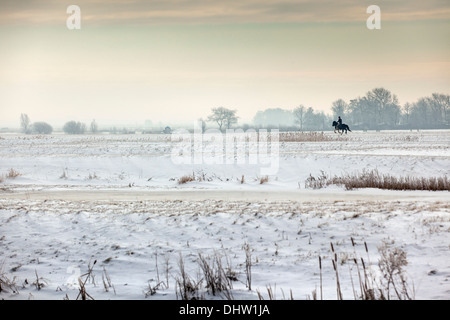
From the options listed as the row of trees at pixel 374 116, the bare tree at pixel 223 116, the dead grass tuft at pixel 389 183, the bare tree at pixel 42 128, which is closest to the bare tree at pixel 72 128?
the row of trees at pixel 374 116

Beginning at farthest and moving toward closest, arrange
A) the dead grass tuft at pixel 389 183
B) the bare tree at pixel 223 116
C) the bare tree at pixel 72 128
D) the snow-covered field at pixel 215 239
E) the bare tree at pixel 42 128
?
1. the bare tree at pixel 223 116
2. the bare tree at pixel 42 128
3. the bare tree at pixel 72 128
4. the dead grass tuft at pixel 389 183
5. the snow-covered field at pixel 215 239

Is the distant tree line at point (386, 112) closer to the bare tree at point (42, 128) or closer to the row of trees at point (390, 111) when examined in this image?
the row of trees at point (390, 111)

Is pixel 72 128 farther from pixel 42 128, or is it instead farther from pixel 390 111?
pixel 390 111

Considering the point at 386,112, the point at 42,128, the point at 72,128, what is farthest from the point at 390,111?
the point at 42,128

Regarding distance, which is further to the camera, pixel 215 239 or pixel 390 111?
pixel 390 111

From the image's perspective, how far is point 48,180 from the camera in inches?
912

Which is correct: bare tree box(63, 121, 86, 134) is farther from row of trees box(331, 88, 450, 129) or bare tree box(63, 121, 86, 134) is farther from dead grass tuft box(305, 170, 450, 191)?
dead grass tuft box(305, 170, 450, 191)

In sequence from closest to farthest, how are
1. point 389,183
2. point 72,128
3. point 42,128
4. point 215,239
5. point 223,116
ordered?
point 215,239, point 389,183, point 72,128, point 42,128, point 223,116

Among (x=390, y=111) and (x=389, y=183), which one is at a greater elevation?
(x=390, y=111)

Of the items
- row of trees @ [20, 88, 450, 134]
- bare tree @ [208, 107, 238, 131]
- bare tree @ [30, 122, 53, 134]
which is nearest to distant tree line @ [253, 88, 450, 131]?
row of trees @ [20, 88, 450, 134]

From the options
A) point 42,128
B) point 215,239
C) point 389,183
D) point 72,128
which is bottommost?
point 215,239

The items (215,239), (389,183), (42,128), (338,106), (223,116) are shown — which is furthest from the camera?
(338,106)
